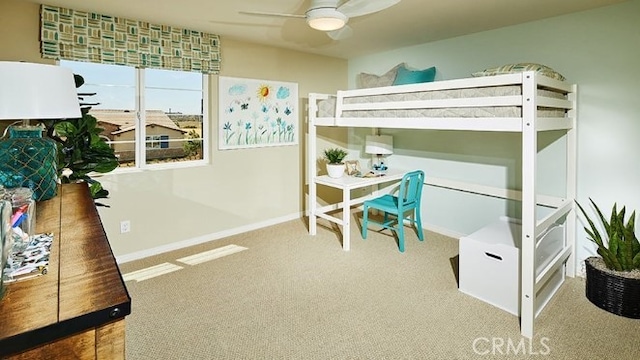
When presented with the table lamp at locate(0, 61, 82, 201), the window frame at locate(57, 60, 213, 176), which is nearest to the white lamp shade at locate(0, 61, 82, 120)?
the table lamp at locate(0, 61, 82, 201)

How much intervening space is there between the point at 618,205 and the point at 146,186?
13.5 feet

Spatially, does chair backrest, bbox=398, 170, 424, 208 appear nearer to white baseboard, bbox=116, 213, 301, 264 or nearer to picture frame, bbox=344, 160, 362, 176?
picture frame, bbox=344, 160, 362, 176

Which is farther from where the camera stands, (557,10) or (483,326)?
(557,10)

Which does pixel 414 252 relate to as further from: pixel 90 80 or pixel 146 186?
pixel 90 80

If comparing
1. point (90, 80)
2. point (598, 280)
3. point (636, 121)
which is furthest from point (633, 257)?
point (90, 80)

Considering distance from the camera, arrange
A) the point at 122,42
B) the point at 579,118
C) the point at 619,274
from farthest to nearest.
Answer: the point at 122,42, the point at 579,118, the point at 619,274

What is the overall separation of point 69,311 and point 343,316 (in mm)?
1982

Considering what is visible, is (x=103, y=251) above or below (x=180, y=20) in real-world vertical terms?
below

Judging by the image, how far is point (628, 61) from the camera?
8.91 ft

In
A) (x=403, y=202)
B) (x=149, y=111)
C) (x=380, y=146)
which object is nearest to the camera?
(x=149, y=111)

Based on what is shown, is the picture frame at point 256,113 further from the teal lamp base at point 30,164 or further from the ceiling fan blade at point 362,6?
the teal lamp base at point 30,164

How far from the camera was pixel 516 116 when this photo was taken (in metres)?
Answer: 2.21

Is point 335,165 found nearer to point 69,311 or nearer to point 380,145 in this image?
point 380,145

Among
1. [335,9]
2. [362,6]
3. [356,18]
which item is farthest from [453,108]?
[356,18]
